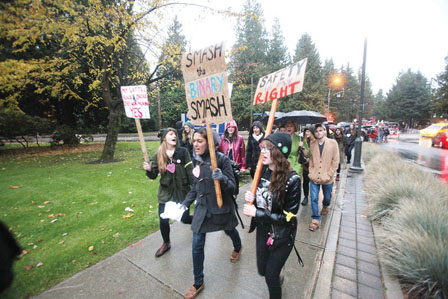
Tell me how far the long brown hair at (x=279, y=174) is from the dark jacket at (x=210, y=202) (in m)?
0.63

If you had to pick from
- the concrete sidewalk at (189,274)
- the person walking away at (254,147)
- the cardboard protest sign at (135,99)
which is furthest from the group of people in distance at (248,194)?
the person walking away at (254,147)

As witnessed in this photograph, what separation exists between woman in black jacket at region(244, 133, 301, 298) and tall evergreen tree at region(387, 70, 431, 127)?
224ft

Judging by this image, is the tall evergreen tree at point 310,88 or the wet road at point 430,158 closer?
the wet road at point 430,158

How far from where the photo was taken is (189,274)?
9.56 feet

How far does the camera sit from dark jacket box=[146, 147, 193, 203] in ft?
Result: 10.6

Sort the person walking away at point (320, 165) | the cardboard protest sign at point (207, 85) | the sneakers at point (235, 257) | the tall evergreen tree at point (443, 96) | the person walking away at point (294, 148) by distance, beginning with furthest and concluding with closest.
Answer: the tall evergreen tree at point (443, 96)
the person walking away at point (294, 148)
the person walking away at point (320, 165)
the sneakers at point (235, 257)
the cardboard protest sign at point (207, 85)

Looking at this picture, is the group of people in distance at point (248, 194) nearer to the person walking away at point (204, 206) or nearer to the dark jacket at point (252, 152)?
the person walking away at point (204, 206)

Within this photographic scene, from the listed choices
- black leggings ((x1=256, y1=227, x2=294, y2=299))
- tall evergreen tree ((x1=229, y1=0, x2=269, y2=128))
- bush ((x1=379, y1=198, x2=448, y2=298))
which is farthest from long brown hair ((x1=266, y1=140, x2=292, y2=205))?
tall evergreen tree ((x1=229, y1=0, x2=269, y2=128))

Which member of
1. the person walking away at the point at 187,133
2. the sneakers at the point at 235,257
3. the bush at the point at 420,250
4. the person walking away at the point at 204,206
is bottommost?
the sneakers at the point at 235,257

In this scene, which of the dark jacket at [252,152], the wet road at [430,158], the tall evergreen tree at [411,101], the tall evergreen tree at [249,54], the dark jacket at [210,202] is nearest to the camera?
the dark jacket at [210,202]

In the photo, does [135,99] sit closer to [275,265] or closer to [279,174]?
[279,174]

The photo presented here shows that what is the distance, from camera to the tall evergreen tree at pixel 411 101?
5147cm

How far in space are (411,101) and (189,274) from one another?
6971cm

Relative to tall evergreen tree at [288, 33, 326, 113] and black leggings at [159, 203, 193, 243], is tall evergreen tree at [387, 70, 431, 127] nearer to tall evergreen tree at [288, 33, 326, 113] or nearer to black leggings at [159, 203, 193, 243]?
tall evergreen tree at [288, 33, 326, 113]
